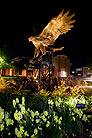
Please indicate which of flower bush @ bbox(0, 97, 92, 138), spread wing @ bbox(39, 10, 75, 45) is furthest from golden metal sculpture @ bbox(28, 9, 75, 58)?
flower bush @ bbox(0, 97, 92, 138)

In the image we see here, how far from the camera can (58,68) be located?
24.3 meters

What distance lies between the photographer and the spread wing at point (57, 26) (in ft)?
19.8

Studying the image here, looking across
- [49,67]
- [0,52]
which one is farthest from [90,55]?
[49,67]

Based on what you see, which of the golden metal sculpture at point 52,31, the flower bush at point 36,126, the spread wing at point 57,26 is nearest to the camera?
the flower bush at point 36,126

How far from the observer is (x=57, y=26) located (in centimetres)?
641

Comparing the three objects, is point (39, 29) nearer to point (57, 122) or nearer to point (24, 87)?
point (24, 87)

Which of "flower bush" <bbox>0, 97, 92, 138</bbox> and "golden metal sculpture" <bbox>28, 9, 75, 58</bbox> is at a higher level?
"golden metal sculpture" <bbox>28, 9, 75, 58</bbox>

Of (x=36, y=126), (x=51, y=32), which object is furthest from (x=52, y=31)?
(x=36, y=126)

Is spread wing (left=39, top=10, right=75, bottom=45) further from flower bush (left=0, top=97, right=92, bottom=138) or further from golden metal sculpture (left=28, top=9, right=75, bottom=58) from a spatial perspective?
flower bush (left=0, top=97, right=92, bottom=138)

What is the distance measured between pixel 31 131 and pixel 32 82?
14.8 ft

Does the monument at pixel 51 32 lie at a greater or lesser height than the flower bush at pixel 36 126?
greater

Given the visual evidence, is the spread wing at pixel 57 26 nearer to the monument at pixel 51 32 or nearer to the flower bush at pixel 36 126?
the monument at pixel 51 32

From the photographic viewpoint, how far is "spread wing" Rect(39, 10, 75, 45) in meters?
6.04

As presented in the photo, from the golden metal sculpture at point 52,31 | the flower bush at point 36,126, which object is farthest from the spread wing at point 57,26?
the flower bush at point 36,126
